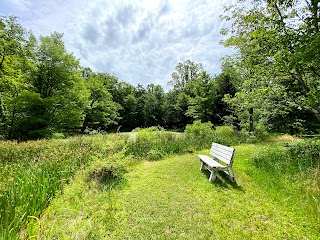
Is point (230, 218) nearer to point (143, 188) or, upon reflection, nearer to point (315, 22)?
point (143, 188)

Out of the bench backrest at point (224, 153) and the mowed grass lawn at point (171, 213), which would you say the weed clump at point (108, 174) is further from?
the bench backrest at point (224, 153)

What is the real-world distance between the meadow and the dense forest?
2452 millimetres

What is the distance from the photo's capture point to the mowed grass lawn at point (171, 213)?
242 cm

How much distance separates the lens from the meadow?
2.44m

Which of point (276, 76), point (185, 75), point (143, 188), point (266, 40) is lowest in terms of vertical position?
point (143, 188)

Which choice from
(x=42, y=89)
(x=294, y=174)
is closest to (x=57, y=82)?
(x=42, y=89)

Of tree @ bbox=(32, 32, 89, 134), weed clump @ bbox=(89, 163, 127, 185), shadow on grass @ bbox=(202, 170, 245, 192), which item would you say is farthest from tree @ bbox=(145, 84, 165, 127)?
shadow on grass @ bbox=(202, 170, 245, 192)

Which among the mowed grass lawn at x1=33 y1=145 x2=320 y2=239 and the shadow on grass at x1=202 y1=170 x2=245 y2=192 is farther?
the shadow on grass at x1=202 y1=170 x2=245 y2=192

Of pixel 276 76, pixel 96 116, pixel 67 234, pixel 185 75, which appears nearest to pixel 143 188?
pixel 67 234

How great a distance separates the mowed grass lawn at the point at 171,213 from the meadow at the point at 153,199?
0.01 meters

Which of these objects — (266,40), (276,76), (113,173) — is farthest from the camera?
(276,76)

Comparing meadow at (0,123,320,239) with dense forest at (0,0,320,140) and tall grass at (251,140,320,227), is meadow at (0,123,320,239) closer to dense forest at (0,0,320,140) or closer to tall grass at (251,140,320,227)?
tall grass at (251,140,320,227)

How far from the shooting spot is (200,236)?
237 cm

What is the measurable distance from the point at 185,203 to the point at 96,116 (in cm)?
2169
